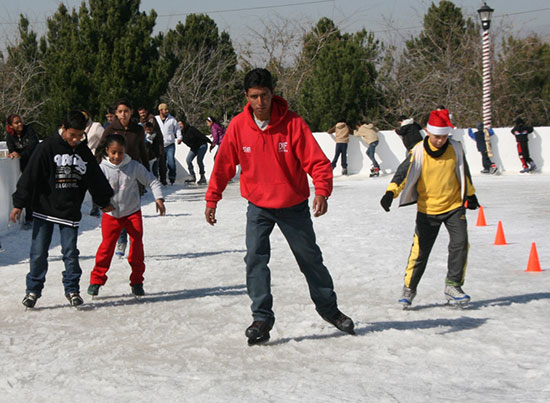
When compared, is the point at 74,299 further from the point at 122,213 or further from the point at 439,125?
the point at 439,125

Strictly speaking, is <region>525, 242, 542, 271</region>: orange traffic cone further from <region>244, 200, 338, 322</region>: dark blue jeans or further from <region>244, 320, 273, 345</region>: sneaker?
<region>244, 320, 273, 345</region>: sneaker

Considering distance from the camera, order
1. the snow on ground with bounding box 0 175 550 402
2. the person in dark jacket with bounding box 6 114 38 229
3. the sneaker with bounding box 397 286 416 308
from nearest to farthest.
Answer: the snow on ground with bounding box 0 175 550 402
the sneaker with bounding box 397 286 416 308
the person in dark jacket with bounding box 6 114 38 229

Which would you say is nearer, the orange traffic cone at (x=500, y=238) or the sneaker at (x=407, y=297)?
the sneaker at (x=407, y=297)

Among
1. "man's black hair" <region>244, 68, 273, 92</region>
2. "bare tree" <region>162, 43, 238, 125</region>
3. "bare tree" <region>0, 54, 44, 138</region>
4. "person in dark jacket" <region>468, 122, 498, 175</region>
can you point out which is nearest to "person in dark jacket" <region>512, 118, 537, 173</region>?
"person in dark jacket" <region>468, 122, 498, 175</region>

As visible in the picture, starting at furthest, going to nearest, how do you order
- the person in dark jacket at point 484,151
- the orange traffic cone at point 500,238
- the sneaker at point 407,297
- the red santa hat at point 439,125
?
1. the person in dark jacket at point 484,151
2. the orange traffic cone at point 500,238
3. the sneaker at point 407,297
4. the red santa hat at point 439,125

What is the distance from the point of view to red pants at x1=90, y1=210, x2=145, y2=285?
22.1 feet

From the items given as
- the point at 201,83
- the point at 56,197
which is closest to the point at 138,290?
the point at 56,197

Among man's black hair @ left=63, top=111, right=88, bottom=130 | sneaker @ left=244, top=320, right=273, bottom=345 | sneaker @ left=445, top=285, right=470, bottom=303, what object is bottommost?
sneaker @ left=244, top=320, right=273, bottom=345

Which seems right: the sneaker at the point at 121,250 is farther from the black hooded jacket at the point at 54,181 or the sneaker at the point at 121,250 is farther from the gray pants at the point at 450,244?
the gray pants at the point at 450,244

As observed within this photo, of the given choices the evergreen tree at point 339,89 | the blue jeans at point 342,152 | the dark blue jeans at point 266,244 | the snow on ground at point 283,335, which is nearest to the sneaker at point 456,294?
the snow on ground at point 283,335

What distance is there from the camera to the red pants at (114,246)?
6.73 meters

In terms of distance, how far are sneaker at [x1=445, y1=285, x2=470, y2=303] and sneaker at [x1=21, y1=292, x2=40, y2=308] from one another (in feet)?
10.3

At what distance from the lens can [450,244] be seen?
6.10 m

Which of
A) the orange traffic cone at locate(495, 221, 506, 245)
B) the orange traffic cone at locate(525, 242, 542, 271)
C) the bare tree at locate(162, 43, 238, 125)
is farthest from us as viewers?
the bare tree at locate(162, 43, 238, 125)
